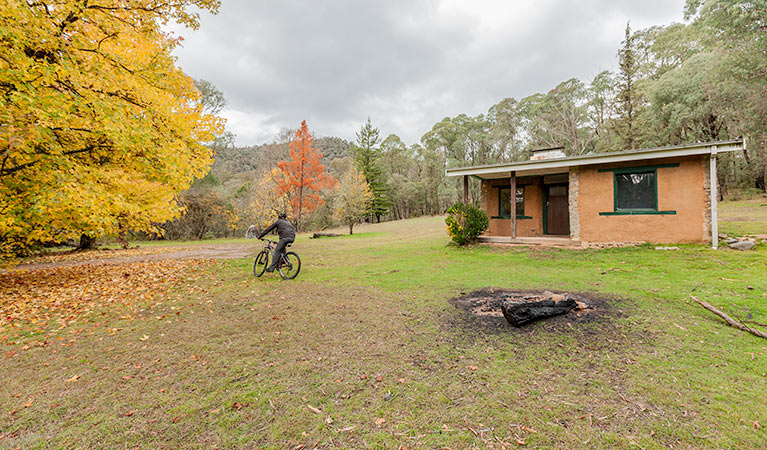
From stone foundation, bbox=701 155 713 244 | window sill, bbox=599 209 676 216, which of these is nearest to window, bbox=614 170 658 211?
window sill, bbox=599 209 676 216

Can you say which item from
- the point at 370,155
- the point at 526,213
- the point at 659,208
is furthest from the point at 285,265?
the point at 370,155

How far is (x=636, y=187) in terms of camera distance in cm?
1013

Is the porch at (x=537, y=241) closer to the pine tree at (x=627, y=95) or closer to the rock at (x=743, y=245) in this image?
the rock at (x=743, y=245)

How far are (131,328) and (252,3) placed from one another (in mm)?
12036

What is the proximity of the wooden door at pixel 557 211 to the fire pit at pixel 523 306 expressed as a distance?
9168 mm

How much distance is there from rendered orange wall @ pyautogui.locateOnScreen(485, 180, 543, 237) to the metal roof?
1.16m

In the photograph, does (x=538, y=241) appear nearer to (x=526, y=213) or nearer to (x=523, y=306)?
(x=526, y=213)

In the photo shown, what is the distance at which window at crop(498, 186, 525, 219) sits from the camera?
13764 mm

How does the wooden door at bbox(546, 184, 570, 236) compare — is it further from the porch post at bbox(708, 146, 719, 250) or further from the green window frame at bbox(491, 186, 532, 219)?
the porch post at bbox(708, 146, 719, 250)

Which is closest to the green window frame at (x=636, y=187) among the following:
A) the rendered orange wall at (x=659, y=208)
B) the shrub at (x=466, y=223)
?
the rendered orange wall at (x=659, y=208)

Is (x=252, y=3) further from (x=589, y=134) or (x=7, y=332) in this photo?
(x=589, y=134)

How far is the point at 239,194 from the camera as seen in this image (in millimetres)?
28172

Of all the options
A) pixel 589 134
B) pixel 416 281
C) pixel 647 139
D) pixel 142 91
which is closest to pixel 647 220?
pixel 416 281

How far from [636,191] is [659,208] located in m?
0.82
